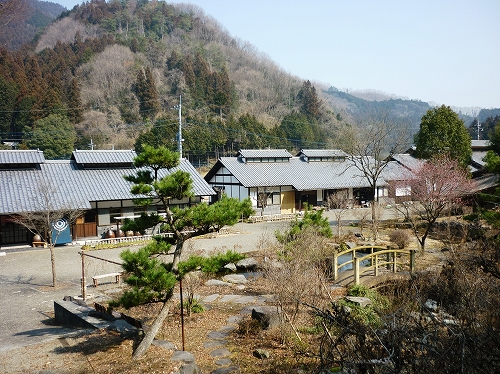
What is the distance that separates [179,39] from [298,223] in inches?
3143

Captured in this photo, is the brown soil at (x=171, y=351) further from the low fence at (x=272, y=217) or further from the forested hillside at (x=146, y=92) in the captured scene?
the forested hillside at (x=146, y=92)

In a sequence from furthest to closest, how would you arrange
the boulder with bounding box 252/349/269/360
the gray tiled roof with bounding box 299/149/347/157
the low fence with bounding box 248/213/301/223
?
the gray tiled roof with bounding box 299/149/347/157
the low fence with bounding box 248/213/301/223
the boulder with bounding box 252/349/269/360

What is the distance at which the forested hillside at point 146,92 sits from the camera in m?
44.8

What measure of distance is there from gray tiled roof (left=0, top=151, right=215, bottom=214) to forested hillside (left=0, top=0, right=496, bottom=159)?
17780 millimetres

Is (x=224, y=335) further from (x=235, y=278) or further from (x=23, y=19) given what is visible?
(x=23, y=19)

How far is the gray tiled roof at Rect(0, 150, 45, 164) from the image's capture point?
72.1ft

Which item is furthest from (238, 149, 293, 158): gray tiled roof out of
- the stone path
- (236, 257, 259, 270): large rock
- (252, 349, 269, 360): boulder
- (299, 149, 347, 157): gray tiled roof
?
(252, 349, 269, 360): boulder

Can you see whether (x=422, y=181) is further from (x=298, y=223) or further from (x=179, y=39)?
(x=179, y=39)

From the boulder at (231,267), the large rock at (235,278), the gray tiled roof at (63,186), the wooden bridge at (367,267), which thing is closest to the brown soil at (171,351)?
the wooden bridge at (367,267)

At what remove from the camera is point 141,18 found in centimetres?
9006

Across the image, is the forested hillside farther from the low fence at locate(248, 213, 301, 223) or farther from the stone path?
the stone path

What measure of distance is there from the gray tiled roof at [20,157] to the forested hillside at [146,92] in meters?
17.5

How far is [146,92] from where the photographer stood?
55.3 m

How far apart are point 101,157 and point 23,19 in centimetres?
1637
